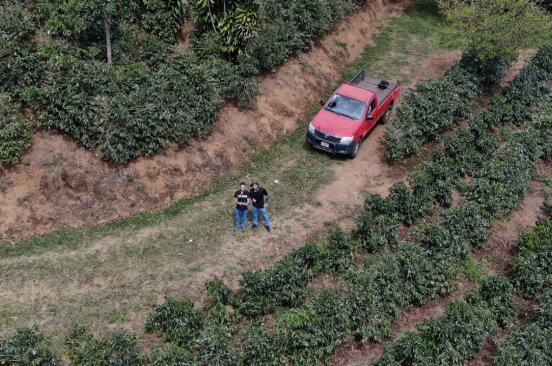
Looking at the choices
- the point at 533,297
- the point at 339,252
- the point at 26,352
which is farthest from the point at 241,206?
the point at 533,297

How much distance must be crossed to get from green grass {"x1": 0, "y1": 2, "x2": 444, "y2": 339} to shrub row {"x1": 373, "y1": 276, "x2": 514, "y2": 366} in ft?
15.0

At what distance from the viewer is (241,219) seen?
15.5m

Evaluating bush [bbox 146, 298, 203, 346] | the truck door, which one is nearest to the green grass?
bush [bbox 146, 298, 203, 346]

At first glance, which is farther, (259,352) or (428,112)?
(428,112)

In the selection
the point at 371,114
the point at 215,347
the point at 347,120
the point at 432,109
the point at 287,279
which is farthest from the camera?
the point at 432,109

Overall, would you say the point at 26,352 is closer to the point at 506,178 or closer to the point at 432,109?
the point at 506,178

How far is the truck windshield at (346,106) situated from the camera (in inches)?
743

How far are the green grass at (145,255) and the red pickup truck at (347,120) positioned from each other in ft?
2.87

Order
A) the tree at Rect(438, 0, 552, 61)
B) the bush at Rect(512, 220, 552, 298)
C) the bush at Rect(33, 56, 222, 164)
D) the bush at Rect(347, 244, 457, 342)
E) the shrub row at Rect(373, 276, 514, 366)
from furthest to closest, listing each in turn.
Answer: the tree at Rect(438, 0, 552, 61), the bush at Rect(33, 56, 222, 164), the bush at Rect(512, 220, 552, 298), the bush at Rect(347, 244, 457, 342), the shrub row at Rect(373, 276, 514, 366)

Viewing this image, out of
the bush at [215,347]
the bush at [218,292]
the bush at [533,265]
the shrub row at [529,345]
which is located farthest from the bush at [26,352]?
the bush at [533,265]

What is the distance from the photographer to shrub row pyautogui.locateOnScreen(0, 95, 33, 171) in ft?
48.2

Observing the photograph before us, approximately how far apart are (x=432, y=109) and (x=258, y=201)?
28.4 ft

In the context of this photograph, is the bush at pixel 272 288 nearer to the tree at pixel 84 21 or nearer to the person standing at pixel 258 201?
the person standing at pixel 258 201

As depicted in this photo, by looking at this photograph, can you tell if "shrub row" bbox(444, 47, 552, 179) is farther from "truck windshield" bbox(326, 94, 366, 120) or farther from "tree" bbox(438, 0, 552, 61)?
"truck windshield" bbox(326, 94, 366, 120)
